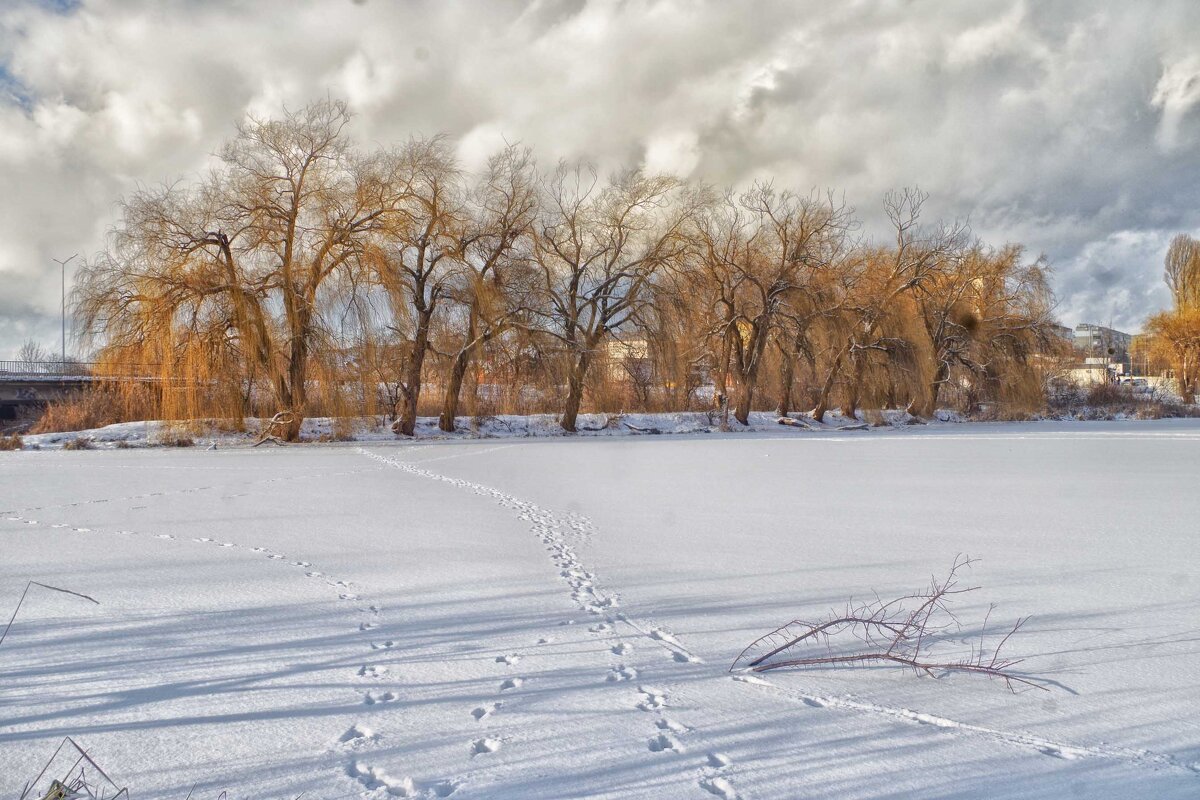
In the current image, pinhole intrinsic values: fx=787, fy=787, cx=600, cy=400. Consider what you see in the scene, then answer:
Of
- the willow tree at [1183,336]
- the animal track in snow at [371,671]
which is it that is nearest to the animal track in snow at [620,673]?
the animal track in snow at [371,671]

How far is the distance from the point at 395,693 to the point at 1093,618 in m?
3.99

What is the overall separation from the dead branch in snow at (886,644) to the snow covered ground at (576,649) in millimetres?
93

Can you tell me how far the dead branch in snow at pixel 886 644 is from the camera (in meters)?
3.90

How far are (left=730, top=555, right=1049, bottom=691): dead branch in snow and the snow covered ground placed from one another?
93 millimetres

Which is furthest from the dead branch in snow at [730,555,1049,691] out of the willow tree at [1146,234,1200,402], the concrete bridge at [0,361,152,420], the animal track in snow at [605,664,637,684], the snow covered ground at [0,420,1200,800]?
the willow tree at [1146,234,1200,402]

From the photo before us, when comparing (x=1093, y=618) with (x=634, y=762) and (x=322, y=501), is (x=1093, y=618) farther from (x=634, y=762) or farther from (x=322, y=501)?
(x=322, y=501)

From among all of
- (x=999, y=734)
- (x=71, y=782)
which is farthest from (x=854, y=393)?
(x=71, y=782)

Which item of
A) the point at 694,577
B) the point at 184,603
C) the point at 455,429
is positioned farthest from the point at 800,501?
the point at 455,429

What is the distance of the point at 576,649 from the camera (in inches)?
166

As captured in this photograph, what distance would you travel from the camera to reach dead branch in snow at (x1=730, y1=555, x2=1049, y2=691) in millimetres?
3902

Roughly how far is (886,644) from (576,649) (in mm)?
1680

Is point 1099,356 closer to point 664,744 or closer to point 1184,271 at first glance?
point 1184,271

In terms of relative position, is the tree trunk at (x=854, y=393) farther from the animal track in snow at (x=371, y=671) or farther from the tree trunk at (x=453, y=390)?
the animal track in snow at (x=371, y=671)

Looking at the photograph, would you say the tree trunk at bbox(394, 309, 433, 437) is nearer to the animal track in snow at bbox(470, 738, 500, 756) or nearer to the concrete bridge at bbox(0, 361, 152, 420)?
the concrete bridge at bbox(0, 361, 152, 420)
